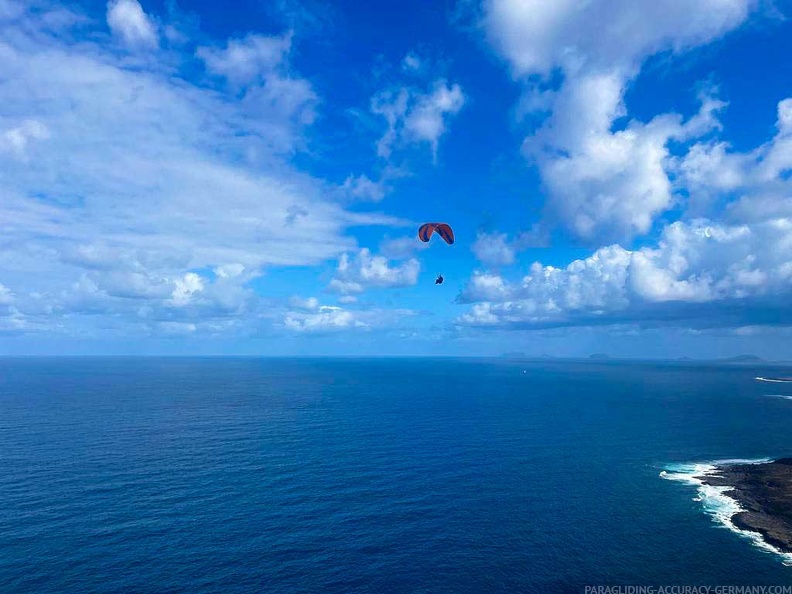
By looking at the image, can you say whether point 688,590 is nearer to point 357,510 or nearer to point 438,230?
point 357,510

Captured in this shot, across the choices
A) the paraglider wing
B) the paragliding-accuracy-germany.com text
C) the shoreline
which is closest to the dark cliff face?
the shoreline

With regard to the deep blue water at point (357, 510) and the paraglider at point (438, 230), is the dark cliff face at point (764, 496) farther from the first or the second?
the paraglider at point (438, 230)

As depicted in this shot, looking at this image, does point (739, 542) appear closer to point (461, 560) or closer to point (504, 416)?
point (461, 560)

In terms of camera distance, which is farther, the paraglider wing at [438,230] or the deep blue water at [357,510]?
the paraglider wing at [438,230]

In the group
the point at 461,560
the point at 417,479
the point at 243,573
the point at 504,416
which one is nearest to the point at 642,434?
the point at 504,416

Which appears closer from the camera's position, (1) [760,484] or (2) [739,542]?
(2) [739,542]

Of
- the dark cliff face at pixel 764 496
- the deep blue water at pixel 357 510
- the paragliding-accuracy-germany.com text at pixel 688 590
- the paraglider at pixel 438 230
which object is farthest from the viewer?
the paraglider at pixel 438 230

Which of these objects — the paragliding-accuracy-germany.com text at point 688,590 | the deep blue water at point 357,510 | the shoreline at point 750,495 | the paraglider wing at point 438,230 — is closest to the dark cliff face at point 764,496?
the shoreline at point 750,495

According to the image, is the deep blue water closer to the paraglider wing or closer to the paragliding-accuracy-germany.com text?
the paragliding-accuracy-germany.com text
